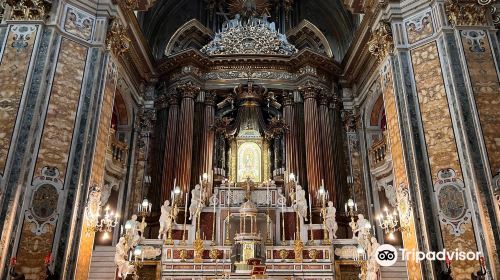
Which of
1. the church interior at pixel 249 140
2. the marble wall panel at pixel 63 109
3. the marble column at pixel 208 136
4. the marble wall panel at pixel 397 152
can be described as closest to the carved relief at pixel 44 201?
the church interior at pixel 249 140

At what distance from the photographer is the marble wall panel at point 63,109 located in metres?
8.47

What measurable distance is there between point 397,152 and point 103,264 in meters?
8.06

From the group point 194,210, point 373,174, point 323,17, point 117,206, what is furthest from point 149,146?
point 323,17

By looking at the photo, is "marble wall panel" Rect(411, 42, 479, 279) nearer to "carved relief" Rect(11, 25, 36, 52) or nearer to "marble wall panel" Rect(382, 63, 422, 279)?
"marble wall panel" Rect(382, 63, 422, 279)

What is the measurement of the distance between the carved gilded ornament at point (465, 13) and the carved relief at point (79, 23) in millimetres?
8325

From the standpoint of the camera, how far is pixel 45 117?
861 cm

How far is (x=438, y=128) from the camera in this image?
895 cm

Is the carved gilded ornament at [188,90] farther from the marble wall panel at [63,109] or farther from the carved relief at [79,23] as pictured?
the marble wall panel at [63,109]

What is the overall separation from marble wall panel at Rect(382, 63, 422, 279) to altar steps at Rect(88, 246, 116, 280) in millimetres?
7195

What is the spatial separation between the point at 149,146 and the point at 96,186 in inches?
210

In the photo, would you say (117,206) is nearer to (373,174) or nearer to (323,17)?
(373,174)

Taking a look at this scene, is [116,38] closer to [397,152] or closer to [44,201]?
[44,201]

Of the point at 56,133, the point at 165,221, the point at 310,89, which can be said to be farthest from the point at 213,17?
the point at 56,133

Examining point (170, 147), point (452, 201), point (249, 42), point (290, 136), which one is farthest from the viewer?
point (249, 42)
